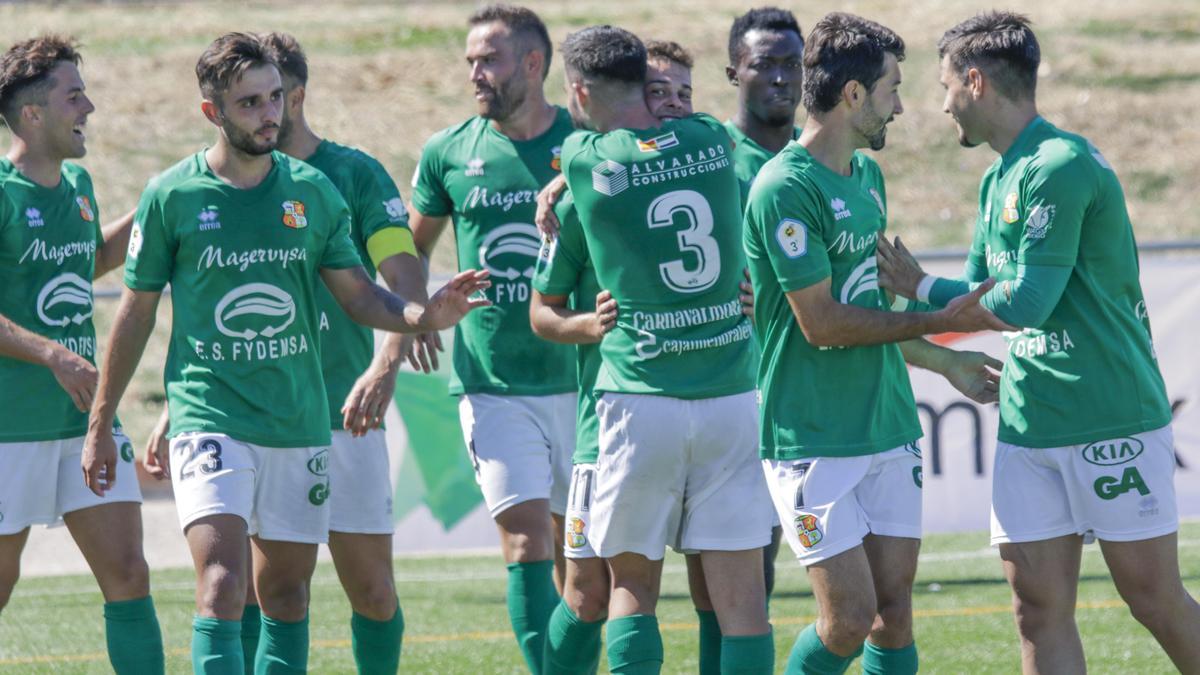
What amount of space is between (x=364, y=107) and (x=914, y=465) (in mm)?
16083

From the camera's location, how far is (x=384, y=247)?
6.13 meters

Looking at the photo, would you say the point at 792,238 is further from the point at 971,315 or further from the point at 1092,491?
the point at 1092,491

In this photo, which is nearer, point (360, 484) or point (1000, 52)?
point (1000, 52)

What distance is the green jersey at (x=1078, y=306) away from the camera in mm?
4867

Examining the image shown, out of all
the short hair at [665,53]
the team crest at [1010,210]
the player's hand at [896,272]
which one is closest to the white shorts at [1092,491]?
the player's hand at [896,272]

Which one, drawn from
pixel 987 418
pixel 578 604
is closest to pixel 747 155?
pixel 578 604

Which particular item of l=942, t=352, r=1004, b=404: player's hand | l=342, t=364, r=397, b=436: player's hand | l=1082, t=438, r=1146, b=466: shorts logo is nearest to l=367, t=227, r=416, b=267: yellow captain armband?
l=342, t=364, r=397, b=436: player's hand

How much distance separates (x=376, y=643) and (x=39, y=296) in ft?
5.63

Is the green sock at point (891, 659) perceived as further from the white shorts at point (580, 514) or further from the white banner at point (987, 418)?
the white banner at point (987, 418)

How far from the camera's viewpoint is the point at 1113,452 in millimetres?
4977

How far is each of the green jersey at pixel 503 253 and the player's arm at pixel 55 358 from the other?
4.91 feet

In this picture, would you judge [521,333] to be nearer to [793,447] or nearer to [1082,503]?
[793,447]

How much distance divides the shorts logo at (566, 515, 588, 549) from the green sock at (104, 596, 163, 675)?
1.47 m

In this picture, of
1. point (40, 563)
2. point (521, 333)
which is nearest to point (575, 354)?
point (521, 333)
